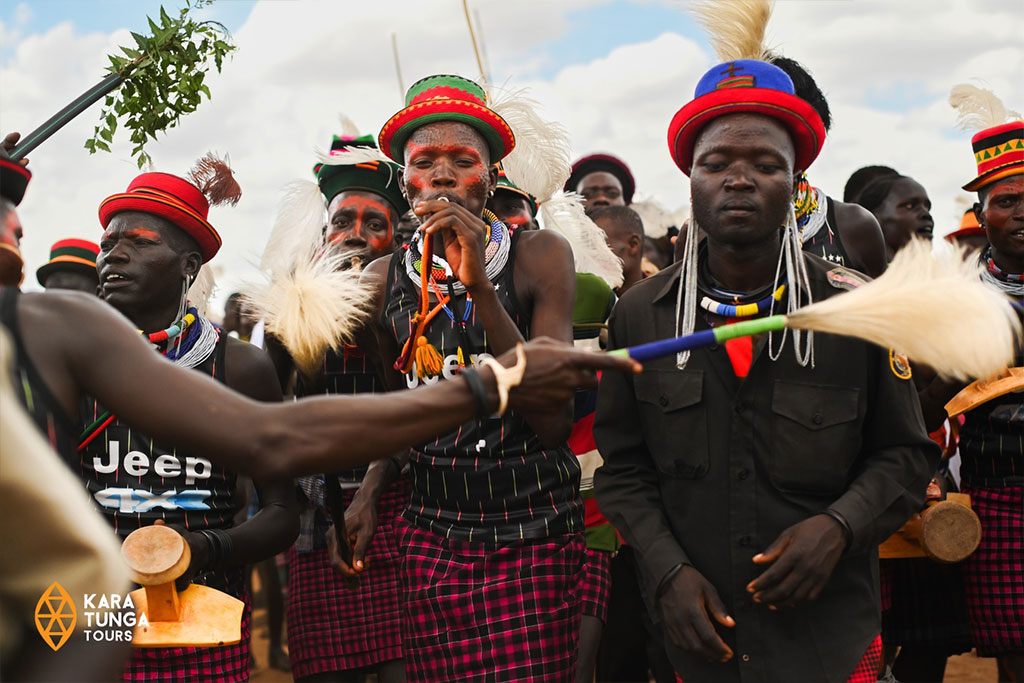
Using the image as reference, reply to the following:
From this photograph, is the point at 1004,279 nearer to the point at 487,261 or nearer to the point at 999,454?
the point at 999,454

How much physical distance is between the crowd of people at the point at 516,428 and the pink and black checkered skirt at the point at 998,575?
0.04ft

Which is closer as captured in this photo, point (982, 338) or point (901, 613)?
point (982, 338)

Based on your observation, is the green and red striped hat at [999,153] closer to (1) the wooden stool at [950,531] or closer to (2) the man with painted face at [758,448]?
(1) the wooden stool at [950,531]

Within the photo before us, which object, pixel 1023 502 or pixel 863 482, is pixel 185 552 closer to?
pixel 863 482

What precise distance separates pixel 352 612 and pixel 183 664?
1261mm

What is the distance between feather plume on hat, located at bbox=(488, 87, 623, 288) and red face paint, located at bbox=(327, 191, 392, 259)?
2.37 feet

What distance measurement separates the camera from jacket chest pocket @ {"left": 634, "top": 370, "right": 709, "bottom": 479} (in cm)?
312

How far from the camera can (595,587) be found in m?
4.16

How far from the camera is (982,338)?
2.54 m

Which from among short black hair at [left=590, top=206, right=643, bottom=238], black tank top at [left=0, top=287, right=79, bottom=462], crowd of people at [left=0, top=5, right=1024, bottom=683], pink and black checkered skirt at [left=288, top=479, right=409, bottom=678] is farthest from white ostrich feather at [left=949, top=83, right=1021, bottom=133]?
black tank top at [left=0, top=287, right=79, bottom=462]

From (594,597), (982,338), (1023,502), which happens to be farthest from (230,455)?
(1023,502)

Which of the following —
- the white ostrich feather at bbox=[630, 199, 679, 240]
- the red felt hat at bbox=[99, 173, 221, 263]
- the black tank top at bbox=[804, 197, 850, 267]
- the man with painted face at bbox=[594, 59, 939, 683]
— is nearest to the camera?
the man with painted face at bbox=[594, 59, 939, 683]

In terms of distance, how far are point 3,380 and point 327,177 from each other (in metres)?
3.48

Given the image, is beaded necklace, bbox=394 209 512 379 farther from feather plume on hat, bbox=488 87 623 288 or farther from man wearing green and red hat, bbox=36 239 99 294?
man wearing green and red hat, bbox=36 239 99 294
